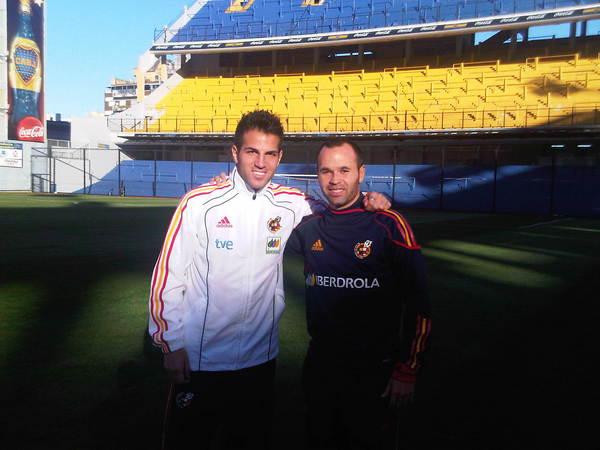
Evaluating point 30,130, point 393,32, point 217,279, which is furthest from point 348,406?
point 30,130

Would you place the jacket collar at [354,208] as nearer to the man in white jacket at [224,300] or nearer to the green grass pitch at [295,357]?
the man in white jacket at [224,300]

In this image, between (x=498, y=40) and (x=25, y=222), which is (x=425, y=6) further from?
(x=25, y=222)

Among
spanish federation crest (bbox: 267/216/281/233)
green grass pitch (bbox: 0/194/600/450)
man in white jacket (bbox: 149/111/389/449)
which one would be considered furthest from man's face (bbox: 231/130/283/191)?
green grass pitch (bbox: 0/194/600/450)

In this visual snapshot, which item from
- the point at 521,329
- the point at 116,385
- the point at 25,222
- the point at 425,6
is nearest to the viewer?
the point at 116,385

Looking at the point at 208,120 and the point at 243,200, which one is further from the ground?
the point at 208,120

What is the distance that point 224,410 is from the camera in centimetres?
245

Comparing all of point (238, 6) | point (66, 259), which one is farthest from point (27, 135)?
point (66, 259)

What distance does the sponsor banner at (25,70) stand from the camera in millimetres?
34250

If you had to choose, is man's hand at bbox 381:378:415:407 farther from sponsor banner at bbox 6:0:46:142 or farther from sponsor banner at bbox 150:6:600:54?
sponsor banner at bbox 6:0:46:142

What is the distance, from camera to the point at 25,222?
48.0 ft

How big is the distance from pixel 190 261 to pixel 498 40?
35615 mm

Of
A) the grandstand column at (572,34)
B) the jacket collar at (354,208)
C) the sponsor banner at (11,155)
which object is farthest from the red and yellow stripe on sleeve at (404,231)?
the sponsor banner at (11,155)

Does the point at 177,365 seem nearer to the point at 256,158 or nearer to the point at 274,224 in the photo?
the point at 274,224

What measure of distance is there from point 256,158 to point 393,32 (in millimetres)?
31514
